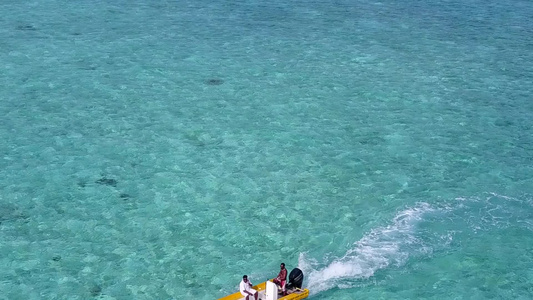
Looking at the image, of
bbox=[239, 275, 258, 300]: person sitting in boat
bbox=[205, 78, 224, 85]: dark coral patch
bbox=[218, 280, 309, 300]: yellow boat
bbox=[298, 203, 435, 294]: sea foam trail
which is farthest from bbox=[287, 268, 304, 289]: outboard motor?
bbox=[205, 78, 224, 85]: dark coral patch

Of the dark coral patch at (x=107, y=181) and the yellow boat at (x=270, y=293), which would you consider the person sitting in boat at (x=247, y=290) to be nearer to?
the yellow boat at (x=270, y=293)

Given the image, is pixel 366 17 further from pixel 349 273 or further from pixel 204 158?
pixel 349 273

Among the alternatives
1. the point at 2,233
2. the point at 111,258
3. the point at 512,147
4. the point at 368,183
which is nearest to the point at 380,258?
the point at 368,183

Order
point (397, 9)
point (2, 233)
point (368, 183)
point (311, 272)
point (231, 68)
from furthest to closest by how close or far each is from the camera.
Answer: point (397, 9)
point (231, 68)
point (368, 183)
point (2, 233)
point (311, 272)

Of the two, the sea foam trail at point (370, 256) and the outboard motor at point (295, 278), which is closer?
the outboard motor at point (295, 278)

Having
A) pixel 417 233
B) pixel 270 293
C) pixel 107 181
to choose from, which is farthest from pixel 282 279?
pixel 107 181

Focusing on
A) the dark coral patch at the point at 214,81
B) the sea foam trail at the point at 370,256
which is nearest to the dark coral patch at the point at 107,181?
the sea foam trail at the point at 370,256

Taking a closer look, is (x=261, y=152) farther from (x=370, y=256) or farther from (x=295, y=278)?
(x=295, y=278)
